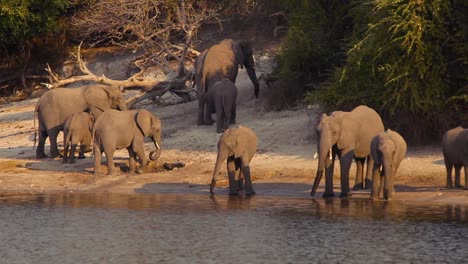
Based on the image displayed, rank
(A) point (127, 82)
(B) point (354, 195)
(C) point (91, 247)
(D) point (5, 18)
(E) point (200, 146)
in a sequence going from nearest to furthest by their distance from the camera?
(C) point (91, 247)
(B) point (354, 195)
(E) point (200, 146)
(A) point (127, 82)
(D) point (5, 18)

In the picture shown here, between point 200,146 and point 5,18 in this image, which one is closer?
point 200,146

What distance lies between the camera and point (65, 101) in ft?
81.5

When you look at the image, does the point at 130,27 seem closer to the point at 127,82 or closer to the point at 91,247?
the point at 127,82

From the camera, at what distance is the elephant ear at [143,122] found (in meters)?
22.4

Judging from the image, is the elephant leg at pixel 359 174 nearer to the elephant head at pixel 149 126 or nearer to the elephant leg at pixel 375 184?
the elephant leg at pixel 375 184

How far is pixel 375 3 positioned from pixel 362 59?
4.29ft

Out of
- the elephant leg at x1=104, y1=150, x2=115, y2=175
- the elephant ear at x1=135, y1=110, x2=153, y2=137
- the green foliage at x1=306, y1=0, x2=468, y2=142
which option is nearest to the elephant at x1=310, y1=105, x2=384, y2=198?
the green foliage at x1=306, y1=0, x2=468, y2=142

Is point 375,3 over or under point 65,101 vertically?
over

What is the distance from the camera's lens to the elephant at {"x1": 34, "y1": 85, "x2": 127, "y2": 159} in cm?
2472

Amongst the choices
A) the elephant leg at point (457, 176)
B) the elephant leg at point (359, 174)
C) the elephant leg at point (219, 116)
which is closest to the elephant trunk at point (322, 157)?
the elephant leg at point (359, 174)

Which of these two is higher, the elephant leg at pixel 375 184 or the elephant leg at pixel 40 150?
the elephant leg at pixel 40 150

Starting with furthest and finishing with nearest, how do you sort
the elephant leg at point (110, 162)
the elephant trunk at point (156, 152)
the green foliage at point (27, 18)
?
the green foliage at point (27, 18), the elephant trunk at point (156, 152), the elephant leg at point (110, 162)

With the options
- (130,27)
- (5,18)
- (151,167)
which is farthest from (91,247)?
(5,18)

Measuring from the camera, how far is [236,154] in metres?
19.7
